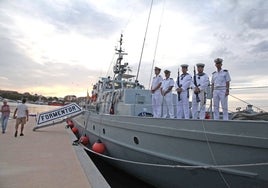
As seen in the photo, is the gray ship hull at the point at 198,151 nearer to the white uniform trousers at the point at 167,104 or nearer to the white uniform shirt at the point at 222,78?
the white uniform trousers at the point at 167,104

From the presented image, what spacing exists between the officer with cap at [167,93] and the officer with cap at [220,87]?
60.9 inches

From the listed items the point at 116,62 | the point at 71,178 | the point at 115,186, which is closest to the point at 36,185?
the point at 71,178

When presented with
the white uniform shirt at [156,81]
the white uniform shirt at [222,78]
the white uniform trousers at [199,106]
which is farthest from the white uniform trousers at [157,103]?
the white uniform shirt at [222,78]

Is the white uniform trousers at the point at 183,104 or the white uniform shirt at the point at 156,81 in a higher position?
the white uniform shirt at the point at 156,81

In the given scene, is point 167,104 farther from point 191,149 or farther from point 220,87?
point 191,149

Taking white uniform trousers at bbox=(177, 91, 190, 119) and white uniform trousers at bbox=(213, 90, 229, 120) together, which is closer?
white uniform trousers at bbox=(213, 90, 229, 120)

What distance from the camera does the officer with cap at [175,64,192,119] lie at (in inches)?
279

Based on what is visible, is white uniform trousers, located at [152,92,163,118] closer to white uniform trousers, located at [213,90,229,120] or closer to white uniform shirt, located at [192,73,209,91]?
white uniform shirt, located at [192,73,209,91]

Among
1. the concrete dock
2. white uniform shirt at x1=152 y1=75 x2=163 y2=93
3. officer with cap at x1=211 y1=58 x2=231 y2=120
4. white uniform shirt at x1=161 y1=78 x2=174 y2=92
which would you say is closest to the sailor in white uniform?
officer with cap at x1=211 y1=58 x2=231 y2=120

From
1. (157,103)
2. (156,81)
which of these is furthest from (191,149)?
(156,81)

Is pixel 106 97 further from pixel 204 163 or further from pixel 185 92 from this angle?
pixel 204 163

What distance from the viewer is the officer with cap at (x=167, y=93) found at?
25.2 feet

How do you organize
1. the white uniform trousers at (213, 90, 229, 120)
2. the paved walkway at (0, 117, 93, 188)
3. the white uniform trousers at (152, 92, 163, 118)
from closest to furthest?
1. the paved walkway at (0, 117, 93, 188)
2. the white uniform trousers at (213, 90, 229, 120)
3. the white uniform trousers at (152, 92, 163, 118)

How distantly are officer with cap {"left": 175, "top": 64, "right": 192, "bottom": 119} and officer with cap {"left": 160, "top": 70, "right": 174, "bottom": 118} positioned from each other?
1.40 ft
